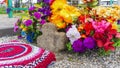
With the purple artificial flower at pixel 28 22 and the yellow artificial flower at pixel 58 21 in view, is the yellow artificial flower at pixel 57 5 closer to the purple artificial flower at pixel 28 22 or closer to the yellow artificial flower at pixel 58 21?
the yellow artificial flower at pixel 58 21

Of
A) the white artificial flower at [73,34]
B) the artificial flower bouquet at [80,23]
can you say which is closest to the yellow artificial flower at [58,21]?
the artificial flower bouquet at [80,23]

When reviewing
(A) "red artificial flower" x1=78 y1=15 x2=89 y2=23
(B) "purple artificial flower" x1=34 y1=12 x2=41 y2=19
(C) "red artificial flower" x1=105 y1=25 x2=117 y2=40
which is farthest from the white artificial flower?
(B) "purple artificial flower" x1=34 y1=12 x2=41 y2=19

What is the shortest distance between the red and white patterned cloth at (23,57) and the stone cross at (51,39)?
269 millimetres

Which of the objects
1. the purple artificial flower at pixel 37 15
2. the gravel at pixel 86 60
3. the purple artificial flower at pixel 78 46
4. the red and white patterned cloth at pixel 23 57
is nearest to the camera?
the red and white patterned cloth at pixel 23 57

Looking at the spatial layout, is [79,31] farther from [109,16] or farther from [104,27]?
[109,16]

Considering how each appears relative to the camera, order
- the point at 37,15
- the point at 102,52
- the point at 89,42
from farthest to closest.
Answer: the point at 37,15 → the point at 102,52 → the point at 89,42

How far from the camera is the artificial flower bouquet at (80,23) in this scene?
2.89 m

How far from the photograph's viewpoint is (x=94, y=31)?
115 inches

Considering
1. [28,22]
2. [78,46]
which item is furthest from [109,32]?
[28,22]

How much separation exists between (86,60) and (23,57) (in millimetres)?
685

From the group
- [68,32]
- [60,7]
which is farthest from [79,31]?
[60,7]

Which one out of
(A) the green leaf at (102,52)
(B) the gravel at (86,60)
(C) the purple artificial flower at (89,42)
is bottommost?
(B) the gravel at (86,60)

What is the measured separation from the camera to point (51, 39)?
10.2 ft

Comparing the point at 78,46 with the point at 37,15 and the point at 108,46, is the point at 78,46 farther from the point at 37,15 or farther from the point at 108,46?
the point at 37,15
